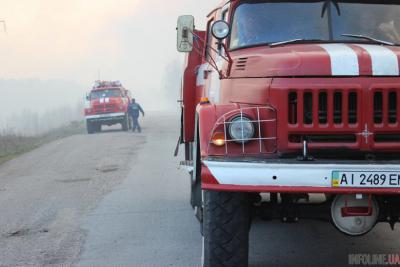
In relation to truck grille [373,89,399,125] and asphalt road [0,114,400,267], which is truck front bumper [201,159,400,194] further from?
asphalt road [0,114,400,267]

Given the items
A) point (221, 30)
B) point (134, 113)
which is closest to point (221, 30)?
point (221, 30)

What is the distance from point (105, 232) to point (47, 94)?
436ft

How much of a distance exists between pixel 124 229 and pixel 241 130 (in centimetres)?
306

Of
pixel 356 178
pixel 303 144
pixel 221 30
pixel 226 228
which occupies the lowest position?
pixel 226 228

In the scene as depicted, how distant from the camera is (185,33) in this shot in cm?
638

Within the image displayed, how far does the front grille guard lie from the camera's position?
460 centimetres

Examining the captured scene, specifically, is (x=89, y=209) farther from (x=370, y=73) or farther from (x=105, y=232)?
(x=370, y=73)

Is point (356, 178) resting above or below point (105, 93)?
above

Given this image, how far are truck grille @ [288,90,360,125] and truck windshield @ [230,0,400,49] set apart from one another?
1.04m

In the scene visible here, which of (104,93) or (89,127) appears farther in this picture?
(104,93)

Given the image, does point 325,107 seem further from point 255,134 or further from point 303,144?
point 255,134

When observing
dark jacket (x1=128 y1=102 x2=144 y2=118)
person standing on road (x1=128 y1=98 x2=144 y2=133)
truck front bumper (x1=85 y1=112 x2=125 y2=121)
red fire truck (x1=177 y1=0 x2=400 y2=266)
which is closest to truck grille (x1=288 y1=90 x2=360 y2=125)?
red fire truck (x1=177 y1=0 x2=400 y2=266)

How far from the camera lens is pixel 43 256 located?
616 centimetres

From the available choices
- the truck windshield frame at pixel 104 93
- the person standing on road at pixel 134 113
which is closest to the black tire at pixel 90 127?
the truck windshield frame at pixel 104 93
